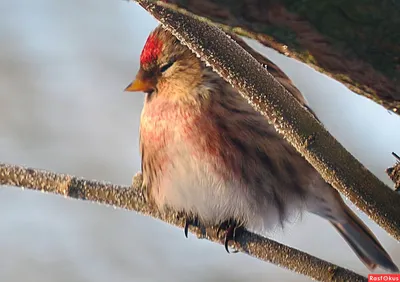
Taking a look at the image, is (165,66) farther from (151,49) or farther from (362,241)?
(362,241)

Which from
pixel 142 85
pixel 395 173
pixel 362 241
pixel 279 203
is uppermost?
pixel 395 173

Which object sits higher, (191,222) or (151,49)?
(151,49)

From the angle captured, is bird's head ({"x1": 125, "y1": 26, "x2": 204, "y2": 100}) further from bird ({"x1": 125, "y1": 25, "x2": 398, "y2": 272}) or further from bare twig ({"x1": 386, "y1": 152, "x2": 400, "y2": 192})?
bare twig ({"x1": 386, "y1": 152, "x2": 400, "y2": 192})

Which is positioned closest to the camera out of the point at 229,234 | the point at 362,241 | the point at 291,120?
the point at 291,120

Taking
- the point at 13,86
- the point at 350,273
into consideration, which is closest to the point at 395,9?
the point at 350,273

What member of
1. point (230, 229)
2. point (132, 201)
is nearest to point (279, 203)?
point (230, 229)

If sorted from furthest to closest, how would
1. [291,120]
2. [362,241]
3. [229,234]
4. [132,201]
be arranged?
1. [362,241]
2. [229,234]
3. [132,201]
4. [291,120]

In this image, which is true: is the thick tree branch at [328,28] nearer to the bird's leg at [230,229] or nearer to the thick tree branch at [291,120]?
the thick tree branch at [291,120]
